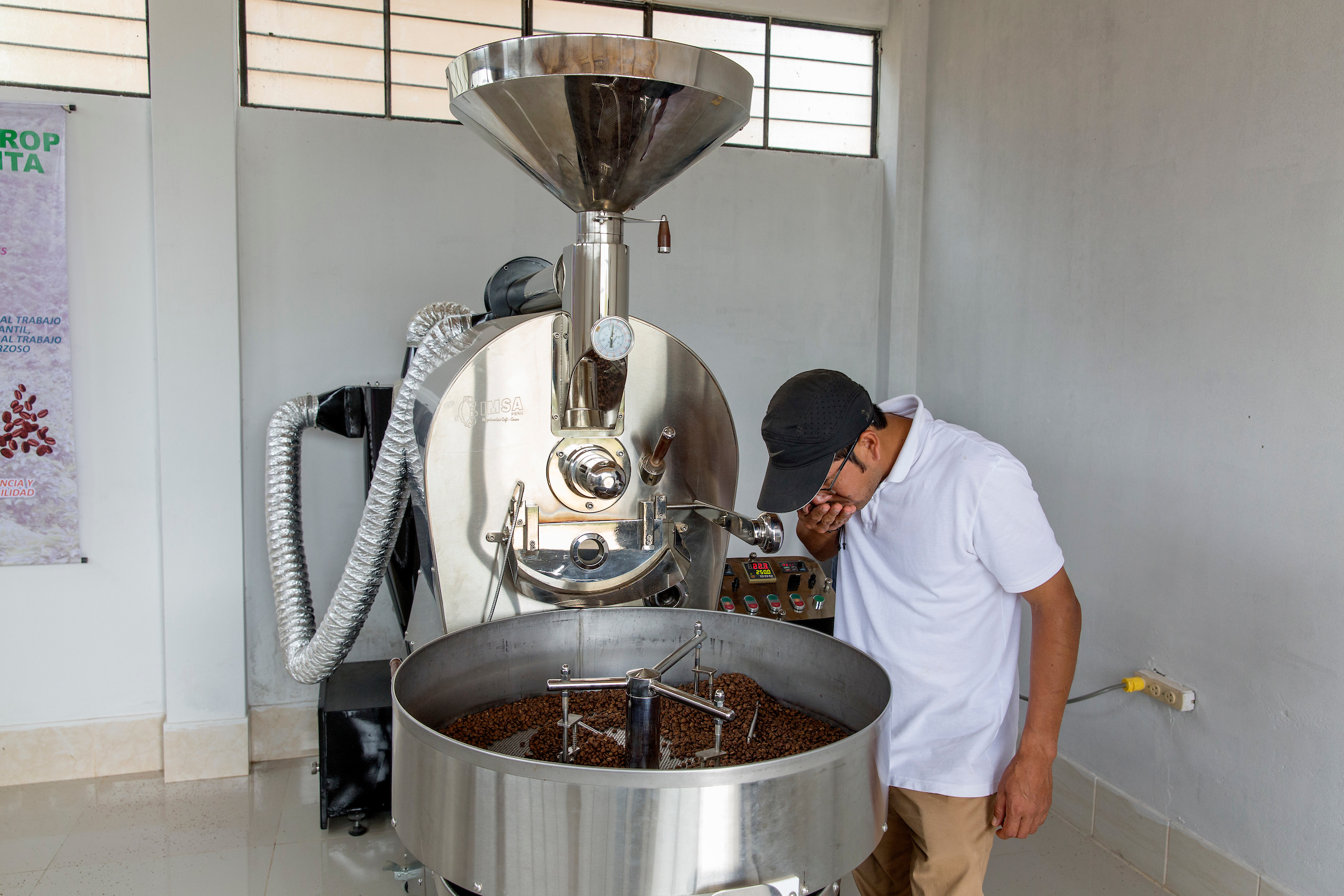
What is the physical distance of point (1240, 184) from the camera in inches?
85.9

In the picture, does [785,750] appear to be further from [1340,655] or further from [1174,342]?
[1174,342]

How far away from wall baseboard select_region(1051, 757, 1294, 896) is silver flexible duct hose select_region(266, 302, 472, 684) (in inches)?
83.1

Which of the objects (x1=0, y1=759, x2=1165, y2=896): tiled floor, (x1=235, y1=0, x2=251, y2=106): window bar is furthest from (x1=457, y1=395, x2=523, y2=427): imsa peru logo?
(x1=235, y1=0, x2=251, y2=106): window bar

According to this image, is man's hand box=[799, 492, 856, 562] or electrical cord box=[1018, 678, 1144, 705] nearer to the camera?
man's hand box=[799, 492, 856, 562]

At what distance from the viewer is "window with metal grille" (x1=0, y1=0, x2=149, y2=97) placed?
2.80 meters

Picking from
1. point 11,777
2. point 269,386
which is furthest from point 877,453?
point 11,777

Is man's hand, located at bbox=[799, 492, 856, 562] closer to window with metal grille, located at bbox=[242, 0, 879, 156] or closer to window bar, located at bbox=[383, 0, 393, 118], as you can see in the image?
window with metal grille, located at bbox=[242, 0, 879, 156]

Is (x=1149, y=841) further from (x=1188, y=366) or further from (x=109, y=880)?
(x=109, y=880)

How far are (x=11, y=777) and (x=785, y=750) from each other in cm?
287

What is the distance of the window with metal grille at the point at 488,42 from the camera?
9.91ft

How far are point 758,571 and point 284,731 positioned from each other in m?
1.76

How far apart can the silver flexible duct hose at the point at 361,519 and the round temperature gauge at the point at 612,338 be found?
1.67ft

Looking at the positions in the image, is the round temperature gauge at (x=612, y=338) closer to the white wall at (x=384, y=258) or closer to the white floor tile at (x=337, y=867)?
the white floor tile at (x=337, y=867)

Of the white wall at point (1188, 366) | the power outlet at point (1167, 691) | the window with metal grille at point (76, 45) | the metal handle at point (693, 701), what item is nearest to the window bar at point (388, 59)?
the window with metal grille at point (76, 45)
